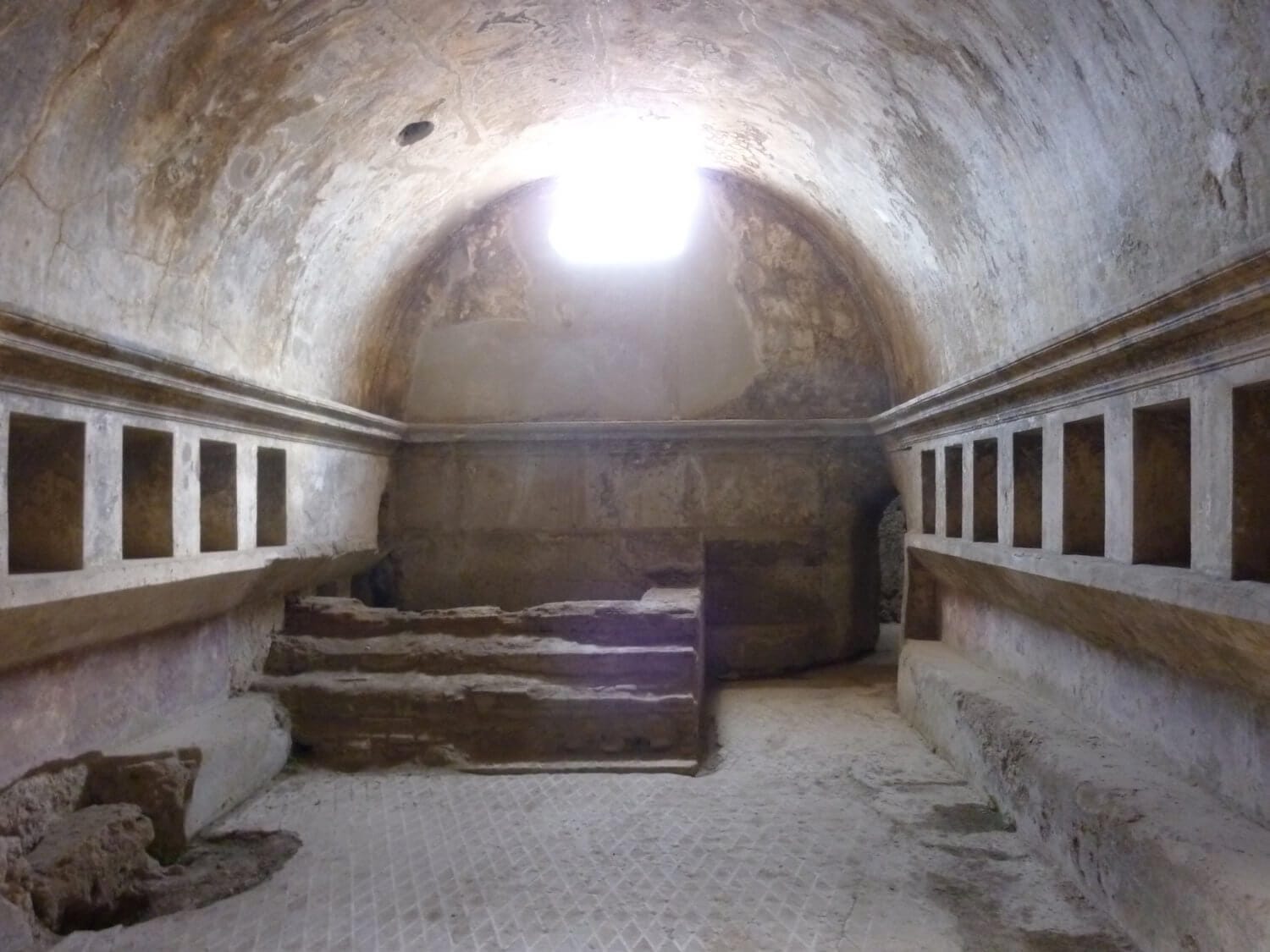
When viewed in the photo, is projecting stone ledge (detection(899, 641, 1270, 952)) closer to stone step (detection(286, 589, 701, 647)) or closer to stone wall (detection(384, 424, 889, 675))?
stone step (detection(286, 589, 701, 647))

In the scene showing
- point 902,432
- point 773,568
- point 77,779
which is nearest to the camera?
point 77,779

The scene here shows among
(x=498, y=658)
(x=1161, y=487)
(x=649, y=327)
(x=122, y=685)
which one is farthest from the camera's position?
(x=649, y=327)

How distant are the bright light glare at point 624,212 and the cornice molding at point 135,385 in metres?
3.03

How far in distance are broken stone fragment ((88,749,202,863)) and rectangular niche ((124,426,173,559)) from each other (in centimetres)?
113

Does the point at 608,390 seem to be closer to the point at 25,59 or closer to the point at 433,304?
the point at 433,304

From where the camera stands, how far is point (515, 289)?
9.02 meters

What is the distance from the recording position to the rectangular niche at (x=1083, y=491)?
15.8 ft

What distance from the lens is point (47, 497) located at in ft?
14.6

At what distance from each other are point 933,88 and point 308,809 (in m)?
5.01

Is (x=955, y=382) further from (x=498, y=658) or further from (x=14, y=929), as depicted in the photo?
(x=14, y=929)

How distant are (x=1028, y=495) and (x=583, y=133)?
4.39 metres

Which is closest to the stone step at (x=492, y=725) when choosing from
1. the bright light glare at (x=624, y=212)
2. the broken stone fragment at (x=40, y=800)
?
the broken stone fragment at (x=40, y=800)

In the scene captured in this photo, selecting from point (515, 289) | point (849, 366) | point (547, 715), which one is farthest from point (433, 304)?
point (547, 715)

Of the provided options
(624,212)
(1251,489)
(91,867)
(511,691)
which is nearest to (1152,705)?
(1251,489)
